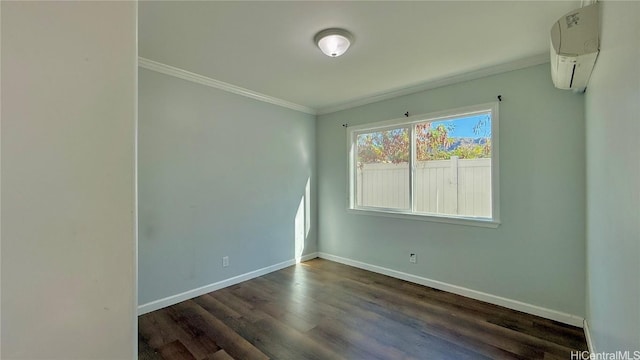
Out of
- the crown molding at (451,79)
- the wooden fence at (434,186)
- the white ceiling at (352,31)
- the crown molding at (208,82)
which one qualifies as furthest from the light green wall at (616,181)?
the crown molding at (208,82)

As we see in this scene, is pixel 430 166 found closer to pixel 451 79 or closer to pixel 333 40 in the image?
pixel 451 79

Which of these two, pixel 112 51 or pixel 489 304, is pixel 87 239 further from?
pixel 489 304

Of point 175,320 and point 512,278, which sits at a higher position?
point 512,278

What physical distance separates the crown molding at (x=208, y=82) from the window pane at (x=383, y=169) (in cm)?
124

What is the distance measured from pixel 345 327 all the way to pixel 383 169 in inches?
86.6

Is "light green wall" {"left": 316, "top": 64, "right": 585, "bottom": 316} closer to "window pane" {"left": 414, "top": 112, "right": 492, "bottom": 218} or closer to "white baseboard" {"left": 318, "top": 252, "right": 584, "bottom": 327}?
"white baseboard" {"left": 318, "top": 252, "right": 584, "bottom": 327}

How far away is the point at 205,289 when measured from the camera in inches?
126

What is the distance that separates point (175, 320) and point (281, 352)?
1.15 metres

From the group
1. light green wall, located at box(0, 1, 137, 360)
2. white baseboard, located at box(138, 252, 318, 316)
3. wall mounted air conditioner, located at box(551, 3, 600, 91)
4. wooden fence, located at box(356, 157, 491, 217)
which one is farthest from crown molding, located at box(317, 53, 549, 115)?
light green wall, located at box(0, 1, 137, 360)

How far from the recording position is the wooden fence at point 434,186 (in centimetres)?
310

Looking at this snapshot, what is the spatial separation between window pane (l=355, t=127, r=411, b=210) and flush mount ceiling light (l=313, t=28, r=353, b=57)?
5.69 feet

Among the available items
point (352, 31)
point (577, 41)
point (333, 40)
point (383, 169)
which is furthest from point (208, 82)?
point (577, 41)

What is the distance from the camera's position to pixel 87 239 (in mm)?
451

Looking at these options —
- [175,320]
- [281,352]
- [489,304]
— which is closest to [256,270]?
[175,320]
